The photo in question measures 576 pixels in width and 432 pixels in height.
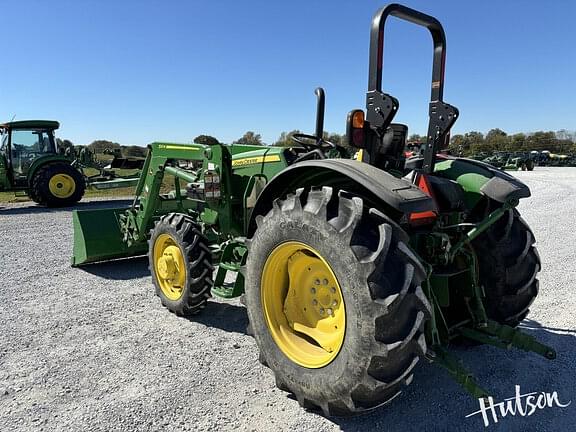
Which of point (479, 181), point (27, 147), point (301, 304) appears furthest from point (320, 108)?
point (27, 147)

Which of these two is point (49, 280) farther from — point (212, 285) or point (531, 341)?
point (531, 341)

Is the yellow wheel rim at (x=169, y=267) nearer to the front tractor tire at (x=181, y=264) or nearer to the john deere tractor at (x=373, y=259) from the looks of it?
the front tractor tire at (x=181, y=264)

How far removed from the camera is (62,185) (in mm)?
13453

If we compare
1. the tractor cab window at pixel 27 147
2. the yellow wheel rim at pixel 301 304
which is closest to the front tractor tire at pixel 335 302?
the yellow wheel rim at pixel 301 304

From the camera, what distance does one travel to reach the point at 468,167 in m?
3.44

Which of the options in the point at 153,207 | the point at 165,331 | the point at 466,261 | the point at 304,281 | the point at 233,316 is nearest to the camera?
the point at 304,281

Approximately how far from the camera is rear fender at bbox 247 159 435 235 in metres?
2.43

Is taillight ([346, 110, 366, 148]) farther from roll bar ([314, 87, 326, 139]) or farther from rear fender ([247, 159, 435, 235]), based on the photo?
roll bar ([314, 87, 326, 139])

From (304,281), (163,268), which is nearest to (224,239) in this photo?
(163,268)

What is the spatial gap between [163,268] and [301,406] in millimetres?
2289

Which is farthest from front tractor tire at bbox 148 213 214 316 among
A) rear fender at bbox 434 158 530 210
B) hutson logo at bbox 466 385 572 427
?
hutson logo at bbox 466 385 572 427

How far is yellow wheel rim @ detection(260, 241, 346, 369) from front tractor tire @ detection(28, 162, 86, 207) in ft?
39.9

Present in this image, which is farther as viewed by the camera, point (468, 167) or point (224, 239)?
point (224, 239)

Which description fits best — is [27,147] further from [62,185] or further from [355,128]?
[355,128]
